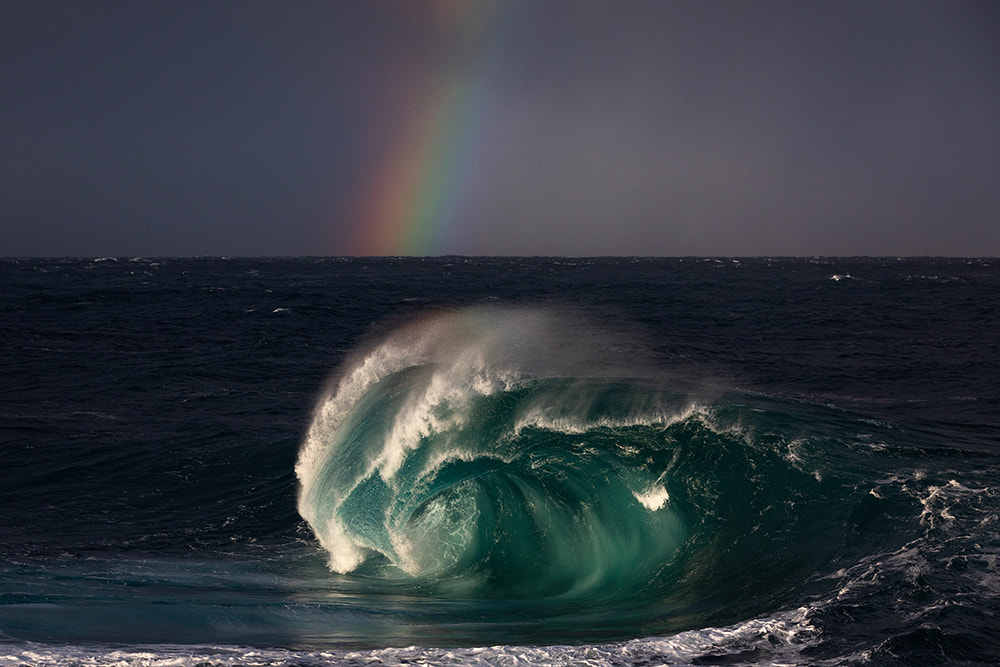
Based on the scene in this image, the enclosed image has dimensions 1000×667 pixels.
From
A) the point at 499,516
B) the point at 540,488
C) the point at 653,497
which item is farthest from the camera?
the point at 540,488

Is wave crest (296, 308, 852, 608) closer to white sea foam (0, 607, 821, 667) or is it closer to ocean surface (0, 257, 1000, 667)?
ocean surface (0, 257, 1000, 667)

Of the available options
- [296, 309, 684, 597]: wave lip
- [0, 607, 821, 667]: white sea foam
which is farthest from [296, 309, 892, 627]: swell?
[0, 607, 821, 667]: white sea foam

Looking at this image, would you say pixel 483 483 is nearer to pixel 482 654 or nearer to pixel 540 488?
pixel 540 488

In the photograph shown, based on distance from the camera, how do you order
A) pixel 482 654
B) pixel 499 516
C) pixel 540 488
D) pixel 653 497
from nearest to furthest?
pixel 482 654
pixel 499 516
pixel 653 497
pixel 540 488

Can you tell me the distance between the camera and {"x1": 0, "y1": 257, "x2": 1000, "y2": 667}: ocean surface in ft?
19.7

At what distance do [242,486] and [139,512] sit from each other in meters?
1.62

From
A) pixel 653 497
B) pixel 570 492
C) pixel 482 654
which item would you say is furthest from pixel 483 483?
pixel 482 654

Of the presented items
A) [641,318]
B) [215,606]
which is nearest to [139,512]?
[215,606]

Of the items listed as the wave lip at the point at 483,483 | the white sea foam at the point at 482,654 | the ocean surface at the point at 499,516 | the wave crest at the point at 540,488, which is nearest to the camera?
the white sea foam at the point at 482,654

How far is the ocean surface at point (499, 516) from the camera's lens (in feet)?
19.7

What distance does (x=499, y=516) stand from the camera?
10000 millimetres

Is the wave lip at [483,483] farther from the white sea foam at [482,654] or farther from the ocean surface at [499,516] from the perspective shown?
the white sea foam at [482,654]

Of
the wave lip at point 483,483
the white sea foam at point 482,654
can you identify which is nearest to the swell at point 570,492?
the wave lip at point 483,483

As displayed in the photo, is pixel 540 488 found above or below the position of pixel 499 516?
above
